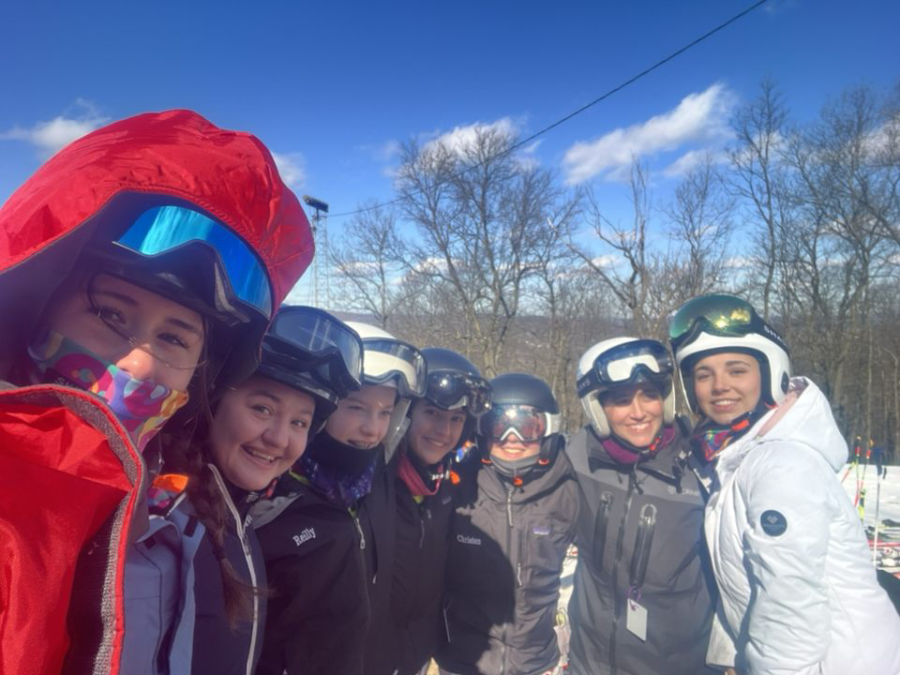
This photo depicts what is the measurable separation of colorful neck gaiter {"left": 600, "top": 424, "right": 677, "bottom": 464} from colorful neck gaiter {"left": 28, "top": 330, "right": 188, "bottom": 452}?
2604mm

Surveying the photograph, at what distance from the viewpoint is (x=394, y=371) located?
276cm

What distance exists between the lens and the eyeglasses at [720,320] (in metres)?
2.92

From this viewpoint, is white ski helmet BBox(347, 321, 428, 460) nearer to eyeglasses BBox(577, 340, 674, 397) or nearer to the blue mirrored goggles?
eyeglasses BBox(577, 340, 674, 397)

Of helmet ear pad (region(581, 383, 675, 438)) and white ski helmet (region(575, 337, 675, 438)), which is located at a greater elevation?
white ski helmet (region(575, 337, 675, 438))

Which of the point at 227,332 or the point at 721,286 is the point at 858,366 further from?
the point at 227,332

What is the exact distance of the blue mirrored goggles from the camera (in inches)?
44.3

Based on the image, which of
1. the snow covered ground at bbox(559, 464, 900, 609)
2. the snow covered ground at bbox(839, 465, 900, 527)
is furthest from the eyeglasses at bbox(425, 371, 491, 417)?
the snow covered ground at bbox(839, 465, 900, 527)

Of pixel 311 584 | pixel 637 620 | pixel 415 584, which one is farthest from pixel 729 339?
pixel 311 584

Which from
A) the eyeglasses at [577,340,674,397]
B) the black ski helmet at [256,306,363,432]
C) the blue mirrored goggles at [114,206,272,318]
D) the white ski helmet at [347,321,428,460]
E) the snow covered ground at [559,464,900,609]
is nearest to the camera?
the blue mirrored goggles at [114,206,272,318]

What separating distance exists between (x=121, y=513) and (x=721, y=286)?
19.1 meters

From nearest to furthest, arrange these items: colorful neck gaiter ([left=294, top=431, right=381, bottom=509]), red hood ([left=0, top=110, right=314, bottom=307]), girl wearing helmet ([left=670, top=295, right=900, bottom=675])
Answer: red hood ([left=0, top=110, right=314, bottom=307]), girl wearing helmet ([left=670, top=295, right=900, bottom=675]), colorful neck gaiter ([left=294, top=431, right=381, bottom=509])

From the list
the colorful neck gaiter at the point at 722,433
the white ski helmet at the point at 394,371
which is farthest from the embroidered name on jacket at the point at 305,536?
the colorful neck gaiter at the point at 722,433

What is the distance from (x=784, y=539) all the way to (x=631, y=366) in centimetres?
127

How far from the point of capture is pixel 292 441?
1.98 metres
